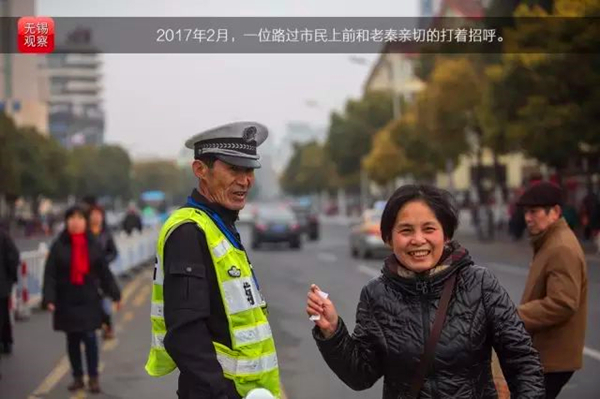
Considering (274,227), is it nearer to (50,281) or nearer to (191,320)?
(50,281)

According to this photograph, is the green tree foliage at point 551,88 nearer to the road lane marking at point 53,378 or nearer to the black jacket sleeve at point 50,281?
the road lane marking at point 53,378

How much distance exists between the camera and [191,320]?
3.22m

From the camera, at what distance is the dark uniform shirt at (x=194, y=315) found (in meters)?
3.23

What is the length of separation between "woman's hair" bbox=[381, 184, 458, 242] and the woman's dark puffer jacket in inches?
3.6

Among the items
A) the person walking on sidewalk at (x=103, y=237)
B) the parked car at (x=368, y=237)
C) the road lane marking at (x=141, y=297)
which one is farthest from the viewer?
the parked car at (x=368, y=237)

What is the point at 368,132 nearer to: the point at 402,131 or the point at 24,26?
the point at 402,131

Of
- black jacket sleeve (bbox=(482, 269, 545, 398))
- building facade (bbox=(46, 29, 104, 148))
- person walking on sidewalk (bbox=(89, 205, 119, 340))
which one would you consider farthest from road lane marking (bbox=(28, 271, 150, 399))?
building facade (bbox=(46, 29, 104, 148))

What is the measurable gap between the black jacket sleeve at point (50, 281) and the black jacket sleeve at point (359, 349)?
5.40 metres

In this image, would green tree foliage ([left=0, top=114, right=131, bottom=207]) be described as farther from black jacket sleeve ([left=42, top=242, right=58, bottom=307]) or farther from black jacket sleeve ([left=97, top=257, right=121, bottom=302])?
black jacket sleeve ([left=42, top=242, right=58, bottom=307])

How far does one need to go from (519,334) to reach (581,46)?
2222 centimetres

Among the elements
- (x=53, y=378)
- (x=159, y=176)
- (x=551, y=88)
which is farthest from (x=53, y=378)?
(x=159, y=176)

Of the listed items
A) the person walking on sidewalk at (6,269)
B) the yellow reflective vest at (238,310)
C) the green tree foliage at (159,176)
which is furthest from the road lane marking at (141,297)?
the green tree foliage at (159,176)

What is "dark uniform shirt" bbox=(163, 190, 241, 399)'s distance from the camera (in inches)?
127

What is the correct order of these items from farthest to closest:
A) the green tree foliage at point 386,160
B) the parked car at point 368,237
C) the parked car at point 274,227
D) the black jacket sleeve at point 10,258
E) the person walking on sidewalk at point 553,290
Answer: the green tree foliage at point 386,160
the parked car at point 274,227
the parked car at point 368,237
the black jacket sleeve at point 10,258
the person walking on sidewalk at point 553,290
